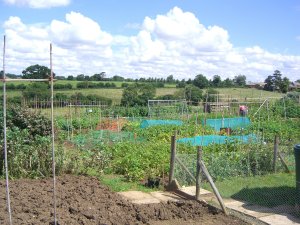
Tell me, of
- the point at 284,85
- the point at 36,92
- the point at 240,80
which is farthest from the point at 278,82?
the point at 36,92

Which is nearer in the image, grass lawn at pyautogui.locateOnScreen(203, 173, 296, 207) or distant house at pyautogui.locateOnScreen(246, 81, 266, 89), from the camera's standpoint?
grass lawn at pyautogui.locateOnScreen(203, 173, 296, 207)

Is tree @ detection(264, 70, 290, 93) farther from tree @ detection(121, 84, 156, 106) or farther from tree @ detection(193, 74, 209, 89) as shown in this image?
tree @ detection(121, 84, 156, 106)

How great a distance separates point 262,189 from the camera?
7680 millimetres

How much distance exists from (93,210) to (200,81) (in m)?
39.2

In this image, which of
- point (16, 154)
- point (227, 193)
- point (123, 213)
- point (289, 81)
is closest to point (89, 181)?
point (16, 154)

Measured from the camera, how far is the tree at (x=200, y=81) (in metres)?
44.4

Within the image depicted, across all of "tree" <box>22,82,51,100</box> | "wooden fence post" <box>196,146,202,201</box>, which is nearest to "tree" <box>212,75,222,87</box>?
"tree" <box>22,82,51,100</box>

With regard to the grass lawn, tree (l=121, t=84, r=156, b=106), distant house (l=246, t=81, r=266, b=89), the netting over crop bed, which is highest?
distant house (l=246, t=81, r=266, b=89)

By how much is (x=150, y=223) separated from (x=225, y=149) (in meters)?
4.96

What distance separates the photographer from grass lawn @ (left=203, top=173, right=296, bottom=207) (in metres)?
7.08

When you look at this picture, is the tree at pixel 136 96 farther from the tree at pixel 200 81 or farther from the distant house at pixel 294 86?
the distant house at pixel 294 86

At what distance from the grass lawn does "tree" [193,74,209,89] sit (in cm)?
3587

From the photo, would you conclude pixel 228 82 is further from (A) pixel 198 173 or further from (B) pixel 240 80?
(A) pixel 198 173

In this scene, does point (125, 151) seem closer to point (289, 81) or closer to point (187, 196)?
point (187, 196)
